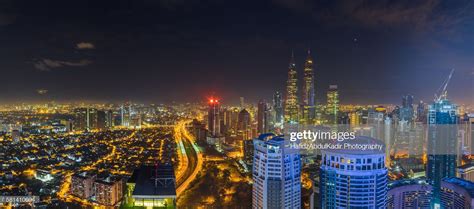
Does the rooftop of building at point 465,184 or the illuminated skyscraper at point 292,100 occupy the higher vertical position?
the illuminated skyscraper at point 292,100

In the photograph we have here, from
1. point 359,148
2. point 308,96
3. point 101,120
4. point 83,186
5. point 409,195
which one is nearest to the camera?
point 359,148

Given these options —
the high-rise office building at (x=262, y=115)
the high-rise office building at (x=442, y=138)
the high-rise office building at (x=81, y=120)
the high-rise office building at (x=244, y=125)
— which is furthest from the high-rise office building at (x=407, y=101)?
the high-rise office building at (x=81, y=120)

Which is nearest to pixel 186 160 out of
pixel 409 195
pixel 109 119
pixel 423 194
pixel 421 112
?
pixel 421 112

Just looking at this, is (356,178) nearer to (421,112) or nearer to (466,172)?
(466,172)

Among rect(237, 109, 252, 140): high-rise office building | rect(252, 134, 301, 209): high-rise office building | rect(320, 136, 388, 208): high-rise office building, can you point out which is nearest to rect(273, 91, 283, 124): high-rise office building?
rect(237, 109, 252, 140): high-rise office building

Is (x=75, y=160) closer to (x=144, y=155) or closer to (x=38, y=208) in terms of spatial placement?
(x=144, y=155)

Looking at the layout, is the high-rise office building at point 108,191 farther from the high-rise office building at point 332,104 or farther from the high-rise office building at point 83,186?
the high-rise office building at point 332,104
